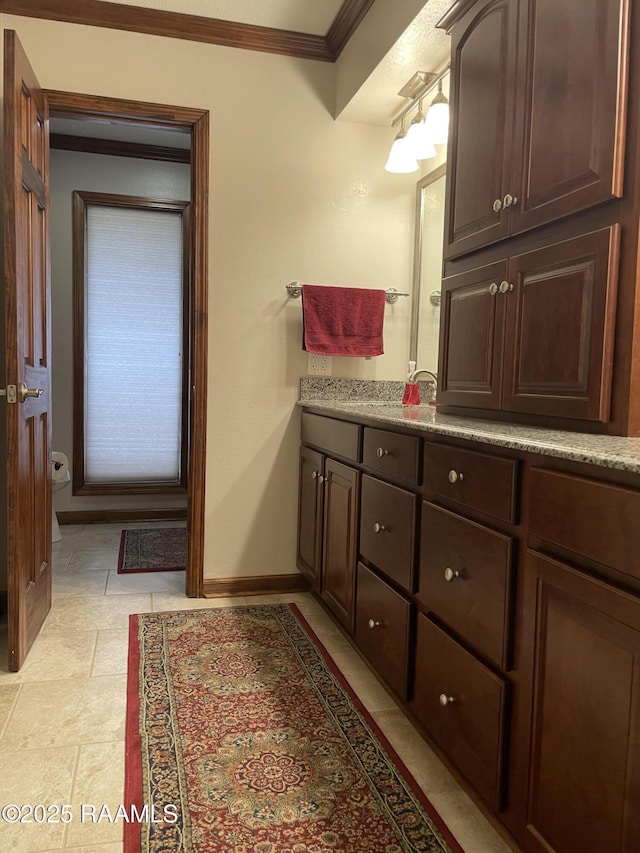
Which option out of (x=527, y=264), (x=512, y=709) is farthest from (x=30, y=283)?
(x=512, y=709)

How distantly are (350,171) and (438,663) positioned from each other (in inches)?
88.3

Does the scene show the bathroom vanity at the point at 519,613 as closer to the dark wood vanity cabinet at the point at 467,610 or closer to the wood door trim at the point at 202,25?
the dark wood vanity cabinet at the point at 467,610

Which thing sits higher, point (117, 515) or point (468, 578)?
point (468, 578)

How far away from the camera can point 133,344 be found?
4250 millimetres

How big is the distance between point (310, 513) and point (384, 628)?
927 millimetres

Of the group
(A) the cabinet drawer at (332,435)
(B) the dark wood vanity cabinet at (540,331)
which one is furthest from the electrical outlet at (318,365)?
(B) the dark wood vanity cabinet at (540,331)

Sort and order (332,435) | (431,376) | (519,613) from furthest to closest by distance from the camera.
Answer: (431,376), (332,435), (519,613)

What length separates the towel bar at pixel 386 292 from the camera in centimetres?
282

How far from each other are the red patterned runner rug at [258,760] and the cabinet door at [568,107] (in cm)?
140

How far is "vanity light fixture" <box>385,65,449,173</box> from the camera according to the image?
238cm

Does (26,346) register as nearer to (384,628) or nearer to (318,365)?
(318,365)

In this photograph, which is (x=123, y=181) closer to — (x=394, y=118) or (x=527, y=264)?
(x=394, y=118)

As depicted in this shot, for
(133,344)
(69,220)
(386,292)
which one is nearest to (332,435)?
(386,292)

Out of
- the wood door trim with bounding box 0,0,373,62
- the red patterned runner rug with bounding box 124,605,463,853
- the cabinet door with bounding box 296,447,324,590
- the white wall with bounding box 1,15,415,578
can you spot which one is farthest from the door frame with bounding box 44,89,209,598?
the red patterned runner rug with bounding box 124,605,463,853
